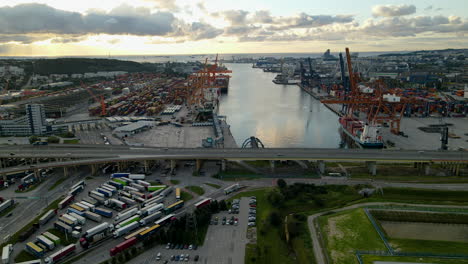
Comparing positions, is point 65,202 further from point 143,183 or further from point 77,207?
point 143,183

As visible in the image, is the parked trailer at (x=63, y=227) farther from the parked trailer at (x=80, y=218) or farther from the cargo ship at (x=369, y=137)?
the cargo ship at (x=369, y=137)

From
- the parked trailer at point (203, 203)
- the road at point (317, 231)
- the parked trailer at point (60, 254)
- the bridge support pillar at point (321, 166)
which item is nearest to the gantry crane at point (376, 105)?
the bridge support pillar at point (321, 166)

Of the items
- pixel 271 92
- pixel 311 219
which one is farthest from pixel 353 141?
pixel 271 92

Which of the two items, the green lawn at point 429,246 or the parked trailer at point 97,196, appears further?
the parked trailer at point 97,196

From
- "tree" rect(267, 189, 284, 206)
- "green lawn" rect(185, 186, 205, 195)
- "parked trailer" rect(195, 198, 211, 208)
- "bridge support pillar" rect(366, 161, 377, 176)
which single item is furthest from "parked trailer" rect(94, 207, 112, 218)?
"bridge support pillar" rect(366, 161, 377, 176)

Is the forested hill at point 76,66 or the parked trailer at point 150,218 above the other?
the forested hill at point 76,66

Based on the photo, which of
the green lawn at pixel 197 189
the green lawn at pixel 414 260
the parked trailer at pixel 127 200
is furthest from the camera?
the green lawn at pixel 197 189

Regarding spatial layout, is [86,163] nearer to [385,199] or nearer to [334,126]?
[385,199]
